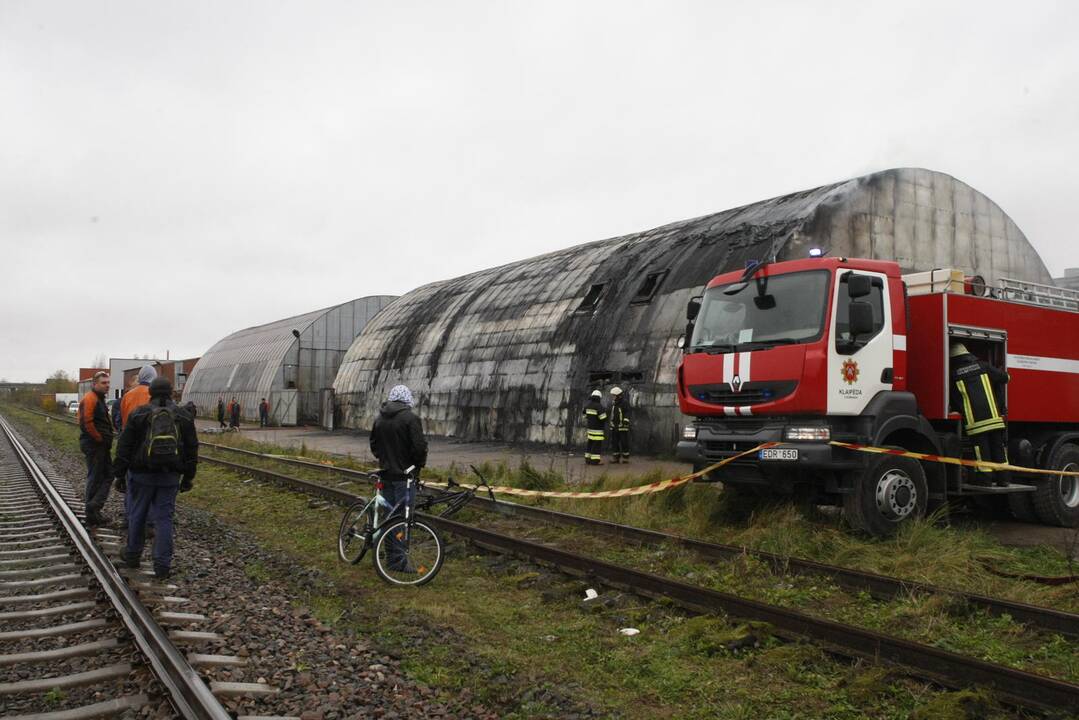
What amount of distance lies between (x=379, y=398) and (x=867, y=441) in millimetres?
26299

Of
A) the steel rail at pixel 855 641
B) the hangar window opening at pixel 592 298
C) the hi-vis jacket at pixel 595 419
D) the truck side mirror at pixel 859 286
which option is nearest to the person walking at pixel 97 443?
the steel rail at pixel 855 641

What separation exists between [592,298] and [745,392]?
15086 mm

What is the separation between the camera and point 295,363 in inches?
1684

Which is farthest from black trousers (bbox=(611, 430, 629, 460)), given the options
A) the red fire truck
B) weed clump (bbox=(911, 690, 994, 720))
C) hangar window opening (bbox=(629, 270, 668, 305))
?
weed clump (bbox=(911, 690, 994, 720))

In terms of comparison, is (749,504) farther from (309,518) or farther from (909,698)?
(309,518)

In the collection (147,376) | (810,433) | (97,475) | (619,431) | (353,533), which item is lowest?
(353,533)

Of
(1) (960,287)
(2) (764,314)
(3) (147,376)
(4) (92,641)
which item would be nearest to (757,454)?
(2) (764,314)

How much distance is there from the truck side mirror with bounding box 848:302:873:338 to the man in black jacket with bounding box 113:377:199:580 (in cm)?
→ 710

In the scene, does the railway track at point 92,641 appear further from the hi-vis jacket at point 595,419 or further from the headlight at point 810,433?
the hi-vis jacket at point 595,419

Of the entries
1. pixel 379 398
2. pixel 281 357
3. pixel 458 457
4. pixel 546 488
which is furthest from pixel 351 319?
pixel 546 488

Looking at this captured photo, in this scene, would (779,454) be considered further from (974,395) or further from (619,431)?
(619,431)

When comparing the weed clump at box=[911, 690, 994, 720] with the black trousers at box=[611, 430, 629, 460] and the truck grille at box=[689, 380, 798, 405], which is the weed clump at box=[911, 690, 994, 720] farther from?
the black trousers at box=[611, 430, 629, 460]

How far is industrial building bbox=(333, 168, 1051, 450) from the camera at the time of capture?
62.0 ft

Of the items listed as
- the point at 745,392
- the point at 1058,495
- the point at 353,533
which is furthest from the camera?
the point at 1058,495
